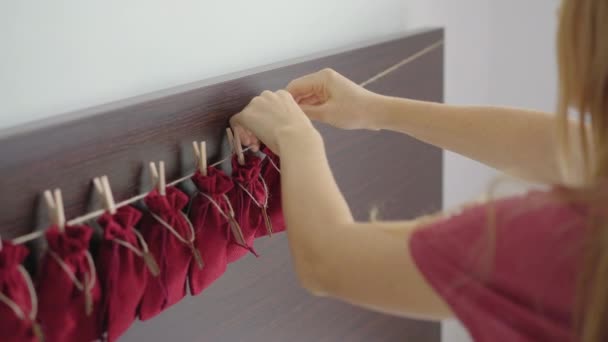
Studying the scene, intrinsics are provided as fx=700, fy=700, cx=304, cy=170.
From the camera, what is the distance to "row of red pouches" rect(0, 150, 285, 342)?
55cm

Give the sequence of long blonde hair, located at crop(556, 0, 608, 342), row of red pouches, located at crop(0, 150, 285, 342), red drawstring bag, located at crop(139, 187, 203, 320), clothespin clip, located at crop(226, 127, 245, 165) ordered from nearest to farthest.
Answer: long blonde hair, located at crop(556, 0, 608, 342)
row of red pouches, located at crop(0, 150, 285, 342)
red drawstring bag, located at crop(139, 187, 203, 320)
clothespin clip, located at crop(226, 127, 245, 165)

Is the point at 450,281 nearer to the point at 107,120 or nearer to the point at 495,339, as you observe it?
the point at 495,339

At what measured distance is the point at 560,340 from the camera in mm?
478

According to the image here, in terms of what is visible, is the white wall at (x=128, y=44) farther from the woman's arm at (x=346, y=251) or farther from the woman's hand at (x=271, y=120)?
the woman's arm at (x=346, y=251)

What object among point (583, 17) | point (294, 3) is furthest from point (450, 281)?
point (294, 3)

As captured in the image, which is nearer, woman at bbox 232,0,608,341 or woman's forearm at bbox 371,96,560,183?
woman at bbox 232,0,608,341

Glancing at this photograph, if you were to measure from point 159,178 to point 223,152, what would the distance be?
116 mm

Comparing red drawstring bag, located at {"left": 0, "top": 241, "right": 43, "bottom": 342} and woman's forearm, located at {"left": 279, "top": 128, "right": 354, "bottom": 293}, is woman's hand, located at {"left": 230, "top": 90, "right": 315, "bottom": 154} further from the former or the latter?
red drawstring bag, located at {"left": 0, "top": 241, "right": 43, "bottom": 342}

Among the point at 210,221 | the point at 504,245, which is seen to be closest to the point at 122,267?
the point at 210,221

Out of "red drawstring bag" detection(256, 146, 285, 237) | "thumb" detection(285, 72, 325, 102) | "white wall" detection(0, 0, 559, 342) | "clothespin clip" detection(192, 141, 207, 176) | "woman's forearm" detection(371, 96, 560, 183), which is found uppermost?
"white wall" detection(0, 0, 559, 342)

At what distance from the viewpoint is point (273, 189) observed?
2.65ft

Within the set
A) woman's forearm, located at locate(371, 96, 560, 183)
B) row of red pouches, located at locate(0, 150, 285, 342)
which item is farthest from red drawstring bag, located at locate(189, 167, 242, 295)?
woman's forearm, located at locate(371, 96, 560, 183)

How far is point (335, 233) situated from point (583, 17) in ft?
0.81

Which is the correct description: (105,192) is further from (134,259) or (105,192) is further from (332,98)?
(332,98)
